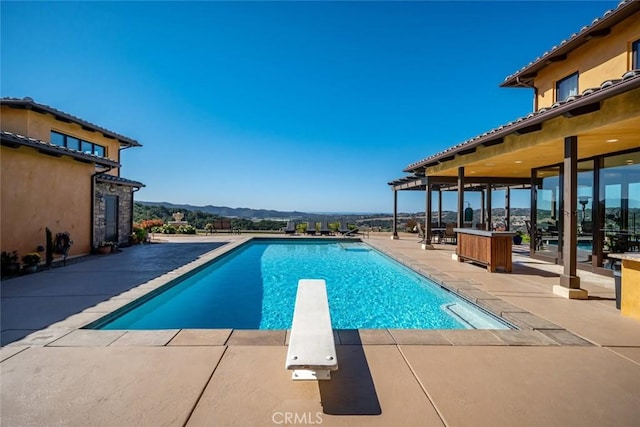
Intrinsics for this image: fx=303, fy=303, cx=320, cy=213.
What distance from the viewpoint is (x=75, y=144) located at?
1149 centimetres

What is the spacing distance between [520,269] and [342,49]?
11628 mm

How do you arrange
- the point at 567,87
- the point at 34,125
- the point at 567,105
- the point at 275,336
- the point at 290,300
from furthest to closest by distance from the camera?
the point at 34,125 → the point at 567,87 → the point at 290,300 → the point at 567,105 → the point at 275,336

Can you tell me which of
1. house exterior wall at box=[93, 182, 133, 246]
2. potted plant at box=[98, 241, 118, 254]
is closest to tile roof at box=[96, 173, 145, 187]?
house exterior wall at box=[93, 182, 133, 246]

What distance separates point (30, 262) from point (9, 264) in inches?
14.6

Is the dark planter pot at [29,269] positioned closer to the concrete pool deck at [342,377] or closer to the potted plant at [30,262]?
the potted plant at [30,262]

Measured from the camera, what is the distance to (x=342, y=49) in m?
14.0

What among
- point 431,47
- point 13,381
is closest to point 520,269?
point 13,381

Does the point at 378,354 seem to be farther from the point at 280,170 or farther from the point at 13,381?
the point at 280,170

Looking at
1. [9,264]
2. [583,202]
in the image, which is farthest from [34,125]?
[583,202]

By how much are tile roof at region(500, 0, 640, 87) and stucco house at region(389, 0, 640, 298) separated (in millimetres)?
21

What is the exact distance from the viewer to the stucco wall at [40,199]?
7.06m

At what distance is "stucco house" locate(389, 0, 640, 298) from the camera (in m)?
4.88

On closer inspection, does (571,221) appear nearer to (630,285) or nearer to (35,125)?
(630,285)

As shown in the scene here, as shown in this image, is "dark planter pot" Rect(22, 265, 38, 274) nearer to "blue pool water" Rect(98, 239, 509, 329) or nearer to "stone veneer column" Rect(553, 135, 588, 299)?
"blue pool water" Rect(98, 239, 509, 329)
